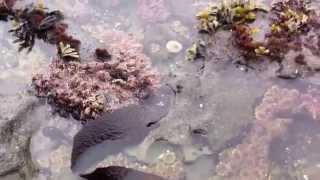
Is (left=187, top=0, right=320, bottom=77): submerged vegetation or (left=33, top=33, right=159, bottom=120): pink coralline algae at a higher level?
(left=187, top=0, right=320, bottom=77): submerged vegetation

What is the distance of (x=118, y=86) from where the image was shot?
23.8ft

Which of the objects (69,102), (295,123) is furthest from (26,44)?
(295,123)

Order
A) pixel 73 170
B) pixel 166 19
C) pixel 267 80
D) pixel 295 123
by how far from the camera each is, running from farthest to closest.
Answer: pixel 166 19
pixel 267 80
pixel 295 123
pixel 73 170

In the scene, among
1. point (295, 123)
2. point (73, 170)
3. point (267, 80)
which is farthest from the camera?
point (267, 80)

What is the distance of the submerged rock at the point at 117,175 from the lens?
6.34 meters

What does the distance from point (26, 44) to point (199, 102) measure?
9.63 ft

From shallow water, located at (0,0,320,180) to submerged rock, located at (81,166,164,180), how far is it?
0.17 m

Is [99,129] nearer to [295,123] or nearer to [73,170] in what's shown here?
[73,170]

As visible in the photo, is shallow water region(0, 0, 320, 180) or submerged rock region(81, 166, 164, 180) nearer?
submerged rock region(81, 166, 164, 180)

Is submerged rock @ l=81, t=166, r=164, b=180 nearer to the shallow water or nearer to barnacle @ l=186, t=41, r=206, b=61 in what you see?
the shallow water

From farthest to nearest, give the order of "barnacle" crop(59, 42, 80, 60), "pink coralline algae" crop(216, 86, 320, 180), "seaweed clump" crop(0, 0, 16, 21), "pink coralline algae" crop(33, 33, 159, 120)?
1. "seaweed clump" crop(0, 0, 16, 21)
2. "barnacle" crop(59, 42, 80, 60)
3. "pink coralline algae" crop(33, 33, 159, 120)
4. "pink coralline algae" crop(216, 86, 320, 180)

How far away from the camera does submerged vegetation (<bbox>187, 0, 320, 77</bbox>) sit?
25.3 feet

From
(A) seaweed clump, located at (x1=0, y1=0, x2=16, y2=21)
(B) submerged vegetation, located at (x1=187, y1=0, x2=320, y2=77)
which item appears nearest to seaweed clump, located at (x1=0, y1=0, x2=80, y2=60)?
(A) seaweed clump, located at (x1=0, y1=0, x2=16, y2=21)

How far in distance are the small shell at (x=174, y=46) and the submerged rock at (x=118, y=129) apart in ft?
3.41
